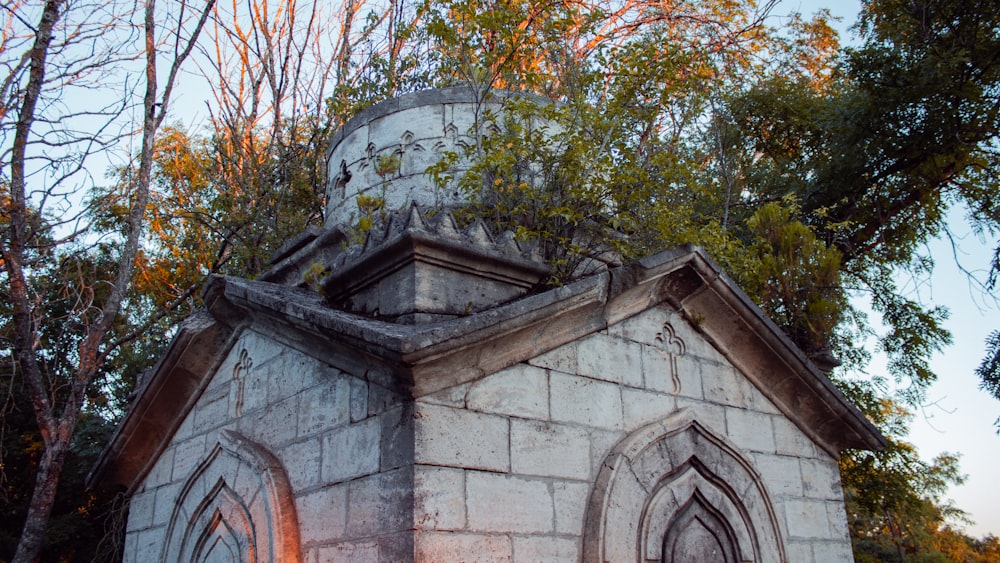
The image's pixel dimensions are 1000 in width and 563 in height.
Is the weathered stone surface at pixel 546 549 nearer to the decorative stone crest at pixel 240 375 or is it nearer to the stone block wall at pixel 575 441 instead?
the stone block wall at pixel 575 441

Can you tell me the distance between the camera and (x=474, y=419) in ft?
12.5

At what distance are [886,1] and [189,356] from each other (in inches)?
411

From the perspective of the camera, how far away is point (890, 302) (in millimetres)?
10477

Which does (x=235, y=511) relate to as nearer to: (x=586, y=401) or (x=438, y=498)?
(x=438, y=498)

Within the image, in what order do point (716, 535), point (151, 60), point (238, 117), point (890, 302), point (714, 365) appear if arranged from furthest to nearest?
point (238, 117), point (890, 302), point (151, 60), point (714, 365), point (716, 535)

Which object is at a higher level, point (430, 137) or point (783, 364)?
point (430, 137)

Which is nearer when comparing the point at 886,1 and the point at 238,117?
the point at 886,1

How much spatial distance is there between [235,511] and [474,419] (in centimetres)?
179

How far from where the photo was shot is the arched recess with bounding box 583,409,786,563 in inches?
162

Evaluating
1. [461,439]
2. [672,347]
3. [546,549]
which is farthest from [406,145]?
[546,549]

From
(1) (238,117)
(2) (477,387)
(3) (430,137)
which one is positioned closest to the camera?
(2) (477,387)

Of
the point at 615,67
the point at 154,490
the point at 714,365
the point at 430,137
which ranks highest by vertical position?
the point at 615,67

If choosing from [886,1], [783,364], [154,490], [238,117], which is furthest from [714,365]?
[238,117]

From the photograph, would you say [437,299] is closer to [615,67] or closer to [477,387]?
[477,387]
